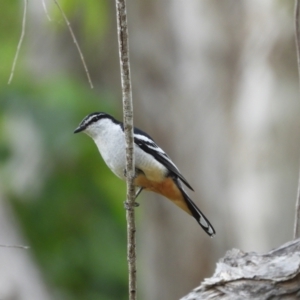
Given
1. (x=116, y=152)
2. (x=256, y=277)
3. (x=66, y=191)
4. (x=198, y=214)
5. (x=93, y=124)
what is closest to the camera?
(x=256, y=277)

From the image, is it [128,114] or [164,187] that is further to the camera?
[164,187]

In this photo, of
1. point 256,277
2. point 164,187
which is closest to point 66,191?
point 164,187

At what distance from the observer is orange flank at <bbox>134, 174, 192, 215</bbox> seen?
4710mm

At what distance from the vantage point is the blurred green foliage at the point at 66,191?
8.66 meters

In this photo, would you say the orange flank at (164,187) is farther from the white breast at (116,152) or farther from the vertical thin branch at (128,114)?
the vertical thin branch at (128,114)

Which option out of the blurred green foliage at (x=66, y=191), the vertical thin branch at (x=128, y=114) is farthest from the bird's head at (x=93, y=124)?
the blurred green foliage at (x=66, y=191)

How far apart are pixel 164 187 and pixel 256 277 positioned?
1.67 meters

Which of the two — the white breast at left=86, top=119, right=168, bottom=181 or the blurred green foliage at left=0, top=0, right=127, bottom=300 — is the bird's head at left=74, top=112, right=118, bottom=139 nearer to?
the white breast at left=86, top=119, right=168, bottom=181

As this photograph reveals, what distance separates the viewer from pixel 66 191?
997cm

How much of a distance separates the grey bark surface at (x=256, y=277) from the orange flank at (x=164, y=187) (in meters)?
1.37

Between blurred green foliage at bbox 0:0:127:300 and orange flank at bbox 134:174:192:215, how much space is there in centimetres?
371

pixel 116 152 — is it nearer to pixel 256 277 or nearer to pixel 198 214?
pixel 198 214

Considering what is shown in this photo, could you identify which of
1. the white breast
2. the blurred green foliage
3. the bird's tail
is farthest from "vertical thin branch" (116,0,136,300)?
the blurred green foliage

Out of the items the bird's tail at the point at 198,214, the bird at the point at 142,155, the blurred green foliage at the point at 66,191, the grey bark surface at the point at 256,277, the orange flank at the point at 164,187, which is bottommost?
the grey bark surface at the point at 256,277
